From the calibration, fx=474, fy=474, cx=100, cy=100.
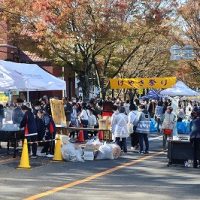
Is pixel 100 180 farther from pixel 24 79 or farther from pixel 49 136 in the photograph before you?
pixel 24 79

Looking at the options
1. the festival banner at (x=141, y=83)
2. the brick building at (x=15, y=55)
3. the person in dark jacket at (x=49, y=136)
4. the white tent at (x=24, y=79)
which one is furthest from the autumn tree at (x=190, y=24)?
the person in dark jacket at (x=49, y=136)

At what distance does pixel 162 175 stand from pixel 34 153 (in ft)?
15.0

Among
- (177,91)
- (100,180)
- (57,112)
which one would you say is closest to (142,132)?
(57,112)

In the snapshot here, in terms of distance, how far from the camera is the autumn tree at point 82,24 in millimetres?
25234

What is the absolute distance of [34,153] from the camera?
1403cm

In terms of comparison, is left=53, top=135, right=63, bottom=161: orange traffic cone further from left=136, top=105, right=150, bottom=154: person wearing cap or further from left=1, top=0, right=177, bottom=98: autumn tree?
left=1, top=0, right=177, bottom=98: autumn tree

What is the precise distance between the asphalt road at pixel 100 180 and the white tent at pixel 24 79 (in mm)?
3033

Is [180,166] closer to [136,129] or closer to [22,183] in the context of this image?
[136,129]

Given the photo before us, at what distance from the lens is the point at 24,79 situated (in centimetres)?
1638

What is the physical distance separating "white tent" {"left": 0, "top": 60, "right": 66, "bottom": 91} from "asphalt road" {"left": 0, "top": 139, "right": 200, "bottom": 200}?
9.95ft

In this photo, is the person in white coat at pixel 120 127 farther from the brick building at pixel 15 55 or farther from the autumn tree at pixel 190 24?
the autumn tree at pixel 190 24

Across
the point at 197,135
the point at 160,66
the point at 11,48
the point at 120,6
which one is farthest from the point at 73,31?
the point at 160,66

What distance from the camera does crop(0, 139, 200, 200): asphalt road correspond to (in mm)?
8656

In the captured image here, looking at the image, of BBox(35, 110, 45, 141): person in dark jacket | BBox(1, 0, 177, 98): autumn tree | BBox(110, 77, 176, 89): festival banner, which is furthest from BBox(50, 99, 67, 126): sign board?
BBox(110, 77, 176, 89): festival banner
